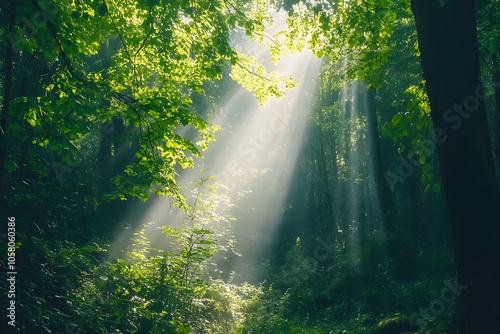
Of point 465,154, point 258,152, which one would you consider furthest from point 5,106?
point 258,152

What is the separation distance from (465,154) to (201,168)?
21.3ft

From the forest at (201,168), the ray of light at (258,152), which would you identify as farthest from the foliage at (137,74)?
the ray of light at (258,152)

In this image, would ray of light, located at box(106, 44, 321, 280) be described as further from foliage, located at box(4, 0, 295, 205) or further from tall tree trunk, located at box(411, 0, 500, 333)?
tall tree trunk, located at box(411, 0, 500, 333)

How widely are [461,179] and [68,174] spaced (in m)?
11.8

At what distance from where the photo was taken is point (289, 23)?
679cm

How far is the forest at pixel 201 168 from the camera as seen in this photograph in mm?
2736

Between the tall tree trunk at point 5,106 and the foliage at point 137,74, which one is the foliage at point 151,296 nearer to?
the foliage at point 137,74

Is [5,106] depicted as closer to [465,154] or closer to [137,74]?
[137,74]

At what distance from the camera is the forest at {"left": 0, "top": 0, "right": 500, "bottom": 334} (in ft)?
8.98

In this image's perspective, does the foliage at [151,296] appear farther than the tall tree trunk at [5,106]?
Yes

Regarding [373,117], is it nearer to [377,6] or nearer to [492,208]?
[377,6]

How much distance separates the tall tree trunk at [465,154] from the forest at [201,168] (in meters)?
0.01

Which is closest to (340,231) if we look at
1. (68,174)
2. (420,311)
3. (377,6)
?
(420,311)

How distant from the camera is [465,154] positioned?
103 inches
